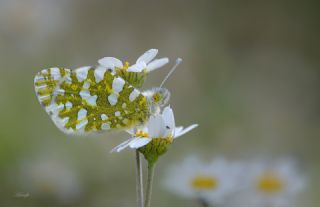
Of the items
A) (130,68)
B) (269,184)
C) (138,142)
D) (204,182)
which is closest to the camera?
(138,142)

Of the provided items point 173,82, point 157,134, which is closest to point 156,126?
point 157,134

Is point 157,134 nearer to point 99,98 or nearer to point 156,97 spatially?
point 156,97

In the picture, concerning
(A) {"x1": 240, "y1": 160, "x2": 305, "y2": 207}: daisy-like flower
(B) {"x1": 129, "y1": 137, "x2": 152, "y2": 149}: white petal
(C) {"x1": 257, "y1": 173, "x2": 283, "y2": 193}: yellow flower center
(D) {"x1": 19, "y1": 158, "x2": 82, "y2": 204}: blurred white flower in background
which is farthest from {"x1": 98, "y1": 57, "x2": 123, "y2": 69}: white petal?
(C) {"x1": 257, "y1": 173, "x2": 283, "y2": 193}: yellow flower center

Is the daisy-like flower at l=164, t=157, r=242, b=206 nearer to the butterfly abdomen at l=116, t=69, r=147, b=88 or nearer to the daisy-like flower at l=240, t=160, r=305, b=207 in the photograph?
the daisy-like flower at l=240, t=160, r=305, b=207

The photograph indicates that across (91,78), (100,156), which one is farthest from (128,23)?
(91,78)

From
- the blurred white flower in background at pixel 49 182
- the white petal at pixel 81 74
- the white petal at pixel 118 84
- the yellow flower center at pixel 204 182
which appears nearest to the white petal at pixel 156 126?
the white petal at pixel 118 84

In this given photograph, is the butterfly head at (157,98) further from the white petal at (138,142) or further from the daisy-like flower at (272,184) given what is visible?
the daisy-like flower at (272,184)
